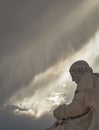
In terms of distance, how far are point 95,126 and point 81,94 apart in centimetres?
130

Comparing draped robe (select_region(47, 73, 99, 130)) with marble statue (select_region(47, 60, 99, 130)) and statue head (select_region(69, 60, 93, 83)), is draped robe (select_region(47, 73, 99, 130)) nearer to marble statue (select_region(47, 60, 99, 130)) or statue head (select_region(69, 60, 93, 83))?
marble statue (select_region(47, 60, 99, 130))

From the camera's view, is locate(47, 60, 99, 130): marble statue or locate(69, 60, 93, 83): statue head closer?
locate(47, 60, 99, 130): marble statue

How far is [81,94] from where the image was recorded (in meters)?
16.9

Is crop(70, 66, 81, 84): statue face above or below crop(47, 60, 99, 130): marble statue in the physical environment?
above

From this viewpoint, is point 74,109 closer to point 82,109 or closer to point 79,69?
point 82,109

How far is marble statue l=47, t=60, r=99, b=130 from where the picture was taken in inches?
651

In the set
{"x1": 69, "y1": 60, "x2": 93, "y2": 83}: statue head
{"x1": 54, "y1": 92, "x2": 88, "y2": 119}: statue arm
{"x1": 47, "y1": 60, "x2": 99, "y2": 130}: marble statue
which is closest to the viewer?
{"x1": 47, "y1": 60, "x2": 99, "y2": 130}: marble statue

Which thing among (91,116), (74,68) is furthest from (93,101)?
(74,68)

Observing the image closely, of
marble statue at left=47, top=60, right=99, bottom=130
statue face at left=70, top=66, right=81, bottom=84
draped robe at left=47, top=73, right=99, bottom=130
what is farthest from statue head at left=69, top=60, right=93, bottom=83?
draped robe at left=47, top=73, right=99, bottom=130

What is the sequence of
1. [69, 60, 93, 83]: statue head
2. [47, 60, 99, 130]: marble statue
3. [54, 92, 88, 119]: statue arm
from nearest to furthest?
[47, 60, 99, 130]: marble statue
[54, 92, 88, 119]: statue arm
[69, 60, 93, 83]: statue head

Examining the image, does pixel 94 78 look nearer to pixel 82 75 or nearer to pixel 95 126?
pixel 82 75

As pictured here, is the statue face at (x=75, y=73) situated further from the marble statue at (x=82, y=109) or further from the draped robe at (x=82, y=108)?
the draped robe at (x=82, y=108)

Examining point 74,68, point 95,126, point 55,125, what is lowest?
point 95,126

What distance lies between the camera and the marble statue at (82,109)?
16.5 metres
